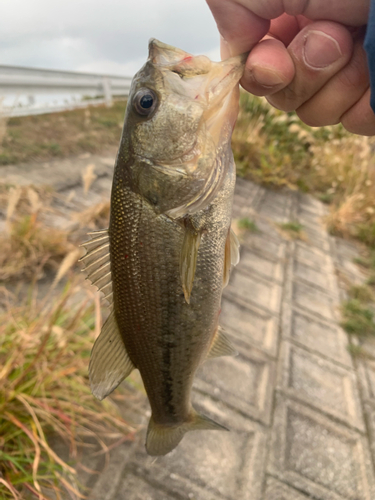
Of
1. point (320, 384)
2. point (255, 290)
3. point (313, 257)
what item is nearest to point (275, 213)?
point (313, 257)

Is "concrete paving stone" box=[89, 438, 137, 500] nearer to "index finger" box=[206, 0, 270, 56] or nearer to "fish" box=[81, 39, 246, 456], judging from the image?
"fish" box=[81, 39, 246, 456]

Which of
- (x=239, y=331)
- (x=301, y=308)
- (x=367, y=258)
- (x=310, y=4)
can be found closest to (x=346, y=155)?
(x=367, y=258)

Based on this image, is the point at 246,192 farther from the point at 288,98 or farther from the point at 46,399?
the point at 46,399

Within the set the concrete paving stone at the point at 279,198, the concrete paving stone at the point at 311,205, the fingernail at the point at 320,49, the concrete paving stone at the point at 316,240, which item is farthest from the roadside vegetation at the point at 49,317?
the fingernail at the point at 320,49

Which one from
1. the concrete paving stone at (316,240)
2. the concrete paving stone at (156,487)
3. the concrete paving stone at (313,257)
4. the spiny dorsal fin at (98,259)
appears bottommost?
the concrete paving stone at (316,240)

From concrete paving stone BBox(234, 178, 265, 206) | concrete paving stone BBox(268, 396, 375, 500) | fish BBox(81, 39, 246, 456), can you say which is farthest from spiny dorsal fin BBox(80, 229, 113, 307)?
concrete paving stone BBox(234, 178, 265, 206)

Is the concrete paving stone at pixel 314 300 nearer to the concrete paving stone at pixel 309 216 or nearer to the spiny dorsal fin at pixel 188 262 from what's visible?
the concrete paving stone at pixel 309 216

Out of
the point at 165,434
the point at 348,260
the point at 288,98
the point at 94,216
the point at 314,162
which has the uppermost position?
the point at 288,98
